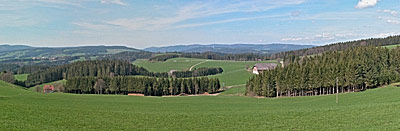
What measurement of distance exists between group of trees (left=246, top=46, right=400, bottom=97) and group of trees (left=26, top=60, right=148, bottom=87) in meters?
87.9

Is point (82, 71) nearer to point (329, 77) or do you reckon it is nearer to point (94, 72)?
point (94, 72)

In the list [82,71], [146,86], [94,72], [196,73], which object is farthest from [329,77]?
[82,71]

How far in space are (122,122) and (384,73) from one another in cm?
6418

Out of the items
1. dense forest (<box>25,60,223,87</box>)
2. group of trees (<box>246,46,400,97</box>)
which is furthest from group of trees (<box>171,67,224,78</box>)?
group of trees (<box>246,46,400,97</box>)

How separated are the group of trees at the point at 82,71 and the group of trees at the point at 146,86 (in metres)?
34.8

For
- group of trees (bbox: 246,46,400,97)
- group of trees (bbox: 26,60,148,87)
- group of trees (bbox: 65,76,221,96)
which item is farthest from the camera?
group of trees (bbox: 26,60,148,87)

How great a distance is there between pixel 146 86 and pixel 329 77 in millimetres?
54411

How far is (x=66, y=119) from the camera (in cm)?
2373

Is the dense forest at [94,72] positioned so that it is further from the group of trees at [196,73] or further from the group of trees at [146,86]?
the group of trees at [146,86]

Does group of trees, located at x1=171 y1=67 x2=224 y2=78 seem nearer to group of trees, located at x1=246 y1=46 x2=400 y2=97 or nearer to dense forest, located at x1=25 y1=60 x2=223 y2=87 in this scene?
dense forest, located at x1=25 y1=60 x2=223 y2=87

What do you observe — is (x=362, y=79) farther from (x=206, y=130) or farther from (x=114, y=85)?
(x=114, y=85)

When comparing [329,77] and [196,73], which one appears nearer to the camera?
[329,77]

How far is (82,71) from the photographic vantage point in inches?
5349

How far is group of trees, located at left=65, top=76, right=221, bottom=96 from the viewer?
88062 millimetres
